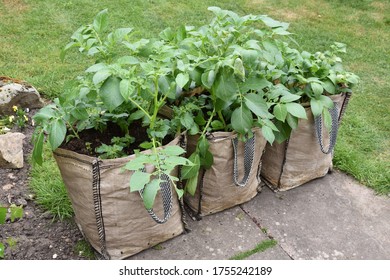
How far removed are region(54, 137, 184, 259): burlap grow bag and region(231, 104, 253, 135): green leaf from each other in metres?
0.26

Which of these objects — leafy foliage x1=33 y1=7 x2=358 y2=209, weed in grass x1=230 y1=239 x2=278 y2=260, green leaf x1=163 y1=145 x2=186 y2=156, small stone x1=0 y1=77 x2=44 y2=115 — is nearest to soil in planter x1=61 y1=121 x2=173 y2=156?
leafy foliage x1=33 y1=7 x2=358 y2=209

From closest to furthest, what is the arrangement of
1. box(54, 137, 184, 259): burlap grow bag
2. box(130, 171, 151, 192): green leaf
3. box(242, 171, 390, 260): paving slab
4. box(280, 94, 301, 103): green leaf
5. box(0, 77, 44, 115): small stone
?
box(130, 171, 151, 192): green leaf < box(54, 137, 184, 259): burlap grow bag < box(280, 94, 301, 103): green leaf < box(242, 171, 390, 260): paving slab < box(0, 77, 44, 115): small stone

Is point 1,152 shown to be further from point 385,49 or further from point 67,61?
point 385,49

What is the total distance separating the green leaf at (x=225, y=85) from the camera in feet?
6.36

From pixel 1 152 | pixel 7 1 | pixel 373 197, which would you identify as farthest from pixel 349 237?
pixel 7 1

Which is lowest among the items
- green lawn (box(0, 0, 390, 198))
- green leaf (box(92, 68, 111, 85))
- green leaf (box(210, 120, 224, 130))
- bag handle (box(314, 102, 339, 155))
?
green lawn (box(0, 0, 390, 198))

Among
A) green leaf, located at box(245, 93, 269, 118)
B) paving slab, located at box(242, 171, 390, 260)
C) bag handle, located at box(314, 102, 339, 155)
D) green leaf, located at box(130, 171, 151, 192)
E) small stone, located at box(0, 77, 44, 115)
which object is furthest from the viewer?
small stone, located at box(0, 77, 44, 115)

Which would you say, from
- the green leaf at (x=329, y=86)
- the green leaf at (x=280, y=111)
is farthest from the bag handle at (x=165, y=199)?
the green leaf at (x=329, y=86)

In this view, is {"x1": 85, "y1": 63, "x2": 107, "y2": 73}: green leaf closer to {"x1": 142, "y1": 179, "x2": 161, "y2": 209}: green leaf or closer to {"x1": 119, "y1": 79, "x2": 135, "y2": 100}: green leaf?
{"x1": 119, "y1": 79, "x2": 135, "y2": 100}: green leaf

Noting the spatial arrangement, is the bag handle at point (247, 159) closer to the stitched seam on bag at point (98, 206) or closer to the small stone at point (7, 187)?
the stitched seam on bag at point (98, 206)

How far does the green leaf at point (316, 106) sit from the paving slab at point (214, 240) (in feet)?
2.14

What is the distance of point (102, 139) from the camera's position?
221 centimetres

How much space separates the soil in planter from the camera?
6.96 feet

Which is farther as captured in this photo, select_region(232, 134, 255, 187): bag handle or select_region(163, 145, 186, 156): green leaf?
select_region(232, 134, 255, 187): bag handle
